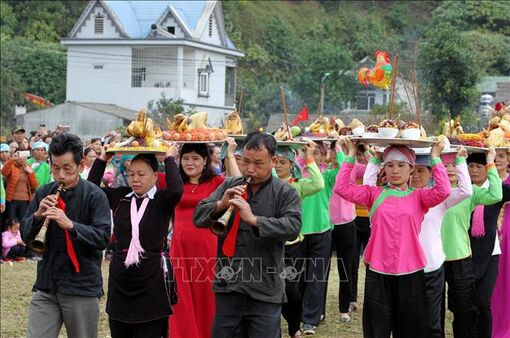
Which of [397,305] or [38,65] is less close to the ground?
[38,65]

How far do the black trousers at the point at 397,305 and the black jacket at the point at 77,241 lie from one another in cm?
202

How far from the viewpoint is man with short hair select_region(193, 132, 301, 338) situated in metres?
6.18

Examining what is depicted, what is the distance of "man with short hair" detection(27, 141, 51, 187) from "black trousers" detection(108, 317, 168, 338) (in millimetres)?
9371

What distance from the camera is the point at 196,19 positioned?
4819 cm

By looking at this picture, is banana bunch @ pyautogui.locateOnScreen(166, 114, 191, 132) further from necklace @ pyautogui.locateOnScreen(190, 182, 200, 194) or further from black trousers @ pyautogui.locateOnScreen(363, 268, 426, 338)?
black trousers @ pyautogui.locateOnScreen(363, 268, 426, 338)

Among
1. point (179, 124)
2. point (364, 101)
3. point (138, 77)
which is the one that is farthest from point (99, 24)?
point (179, 124)

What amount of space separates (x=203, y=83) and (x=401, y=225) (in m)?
41.7

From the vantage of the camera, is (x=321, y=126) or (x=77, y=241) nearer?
(x=77, y=241)

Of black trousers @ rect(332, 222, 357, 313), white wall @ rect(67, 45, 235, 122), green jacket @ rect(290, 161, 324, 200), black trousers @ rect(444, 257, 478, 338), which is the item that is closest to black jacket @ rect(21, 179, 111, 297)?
green jacket @ rect(290, 161, 324, 200)

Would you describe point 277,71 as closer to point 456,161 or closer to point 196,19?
point 196,19

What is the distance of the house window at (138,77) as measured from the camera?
47781 mm

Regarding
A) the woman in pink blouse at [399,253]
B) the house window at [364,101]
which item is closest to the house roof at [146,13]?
the house window at [364,101]

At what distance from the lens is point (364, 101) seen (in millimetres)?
51625

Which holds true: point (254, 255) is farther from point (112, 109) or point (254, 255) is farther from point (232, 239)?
point (112, 109)
